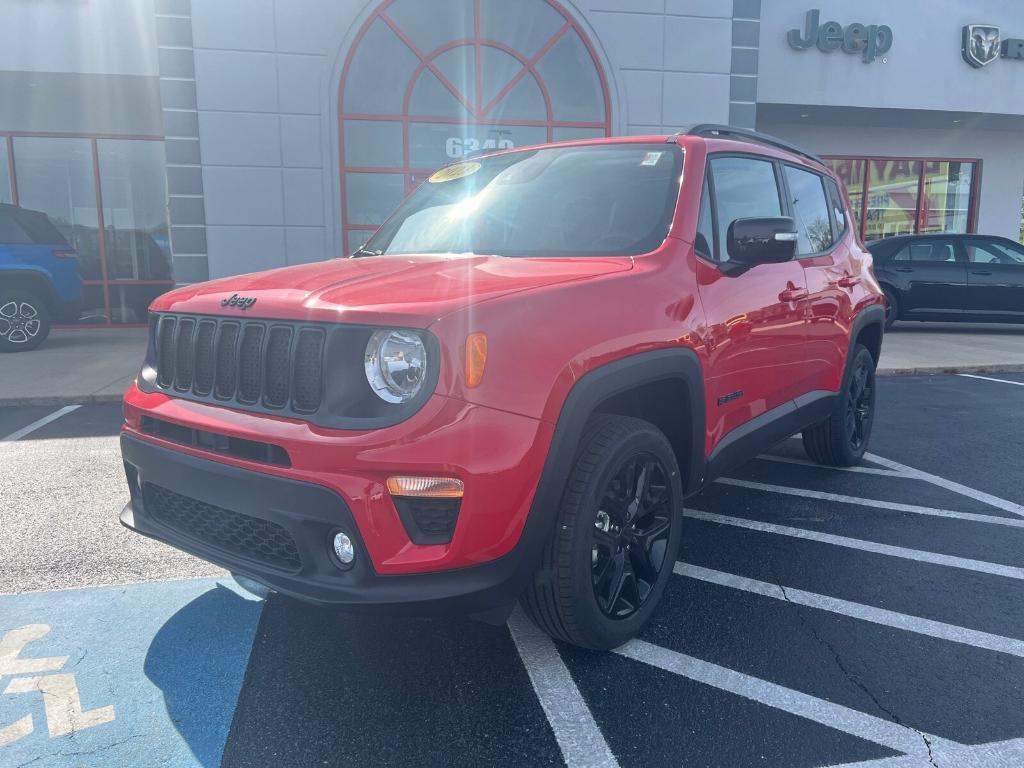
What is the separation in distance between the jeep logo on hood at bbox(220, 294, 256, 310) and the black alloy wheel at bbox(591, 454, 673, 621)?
1298 mm

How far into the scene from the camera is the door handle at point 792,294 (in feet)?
12.2

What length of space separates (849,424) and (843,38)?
1175 cm

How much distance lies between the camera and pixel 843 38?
14.2m

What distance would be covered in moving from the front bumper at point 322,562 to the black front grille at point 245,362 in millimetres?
231

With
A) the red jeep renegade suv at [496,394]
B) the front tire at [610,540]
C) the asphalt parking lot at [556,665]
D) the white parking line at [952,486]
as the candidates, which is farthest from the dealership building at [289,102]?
the front tire at [610,540]

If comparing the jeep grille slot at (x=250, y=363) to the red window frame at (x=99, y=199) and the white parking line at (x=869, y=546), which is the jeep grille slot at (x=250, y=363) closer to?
the white parking line at (x=869, y=546)

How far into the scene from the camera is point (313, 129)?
1077cm

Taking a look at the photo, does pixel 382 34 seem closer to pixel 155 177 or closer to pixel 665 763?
pixel 155 177

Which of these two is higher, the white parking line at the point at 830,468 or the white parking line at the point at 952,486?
the white parking line at the point at 952,486

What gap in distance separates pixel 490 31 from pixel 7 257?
23.4 ft

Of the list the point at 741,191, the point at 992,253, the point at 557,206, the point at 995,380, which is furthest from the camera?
the point at 992,253

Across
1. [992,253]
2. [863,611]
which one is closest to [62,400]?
[863,611]

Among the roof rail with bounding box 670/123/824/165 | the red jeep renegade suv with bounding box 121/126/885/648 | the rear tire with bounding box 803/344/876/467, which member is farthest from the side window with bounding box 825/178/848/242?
the red jeep renegade suv with bounding box 121/126/885/648

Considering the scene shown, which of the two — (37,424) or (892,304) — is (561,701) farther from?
(892,304)
